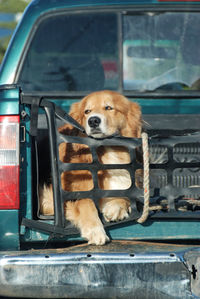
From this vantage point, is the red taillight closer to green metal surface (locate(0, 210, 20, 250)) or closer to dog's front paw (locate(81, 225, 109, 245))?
green metal surface (locate(0, 210, 20, 250))

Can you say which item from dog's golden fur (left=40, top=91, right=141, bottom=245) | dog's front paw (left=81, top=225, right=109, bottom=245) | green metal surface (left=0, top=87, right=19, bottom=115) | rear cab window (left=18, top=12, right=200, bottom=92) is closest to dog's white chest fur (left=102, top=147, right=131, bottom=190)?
dog's golden fur (left=40, top=91, right=141, bottom=245)

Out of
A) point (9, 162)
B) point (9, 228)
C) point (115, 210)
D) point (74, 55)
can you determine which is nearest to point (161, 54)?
point (74, 55)

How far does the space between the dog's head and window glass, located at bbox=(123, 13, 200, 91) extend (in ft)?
2.48

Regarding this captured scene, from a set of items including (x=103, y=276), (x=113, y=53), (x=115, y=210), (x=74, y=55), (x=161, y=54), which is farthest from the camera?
(x=161, y=54)

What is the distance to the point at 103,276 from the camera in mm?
2291

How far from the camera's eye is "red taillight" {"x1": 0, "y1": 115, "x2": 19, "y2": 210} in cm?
248

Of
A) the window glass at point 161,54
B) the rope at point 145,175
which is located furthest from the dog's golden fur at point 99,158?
the window glass at point 161,54

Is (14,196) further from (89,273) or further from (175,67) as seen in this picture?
(175,67)

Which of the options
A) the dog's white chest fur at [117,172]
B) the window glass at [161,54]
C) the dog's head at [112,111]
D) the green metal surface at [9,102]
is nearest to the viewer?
the green metal surface at [9,102]

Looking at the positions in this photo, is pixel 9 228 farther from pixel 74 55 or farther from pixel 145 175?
pixel 74 55

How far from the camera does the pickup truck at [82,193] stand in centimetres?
229

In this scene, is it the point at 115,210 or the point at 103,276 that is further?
the point at 115,210

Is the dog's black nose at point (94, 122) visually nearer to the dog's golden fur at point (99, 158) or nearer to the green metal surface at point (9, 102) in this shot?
the dog's golden fur at point (99, 158)

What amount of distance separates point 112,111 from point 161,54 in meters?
1.56
